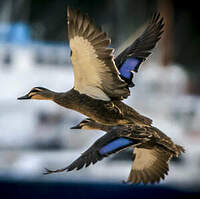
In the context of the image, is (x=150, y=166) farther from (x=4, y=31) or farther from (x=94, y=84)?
(x=4, y=31)

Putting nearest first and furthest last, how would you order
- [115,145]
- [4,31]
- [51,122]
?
[115,145] → [4,31] → [51,122]

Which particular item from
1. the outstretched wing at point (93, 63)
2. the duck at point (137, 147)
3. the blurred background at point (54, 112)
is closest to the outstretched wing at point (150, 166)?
the duck at point (137, 147)

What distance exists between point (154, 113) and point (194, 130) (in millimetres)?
809

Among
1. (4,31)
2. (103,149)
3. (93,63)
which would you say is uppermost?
(4,31)

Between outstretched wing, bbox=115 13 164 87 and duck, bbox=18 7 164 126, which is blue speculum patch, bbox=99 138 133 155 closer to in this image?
duck, bbox=18 7 164 126

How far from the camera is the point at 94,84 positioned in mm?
704

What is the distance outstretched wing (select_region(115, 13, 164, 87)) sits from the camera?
77 cm

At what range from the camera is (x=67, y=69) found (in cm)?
334

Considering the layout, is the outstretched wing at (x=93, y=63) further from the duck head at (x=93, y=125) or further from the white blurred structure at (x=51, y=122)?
the white blurred structure at (x=51, y=122)

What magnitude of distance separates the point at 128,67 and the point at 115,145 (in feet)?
0.59

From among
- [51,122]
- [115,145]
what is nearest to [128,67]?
[115,145]

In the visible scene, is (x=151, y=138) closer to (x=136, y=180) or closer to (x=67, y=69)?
(x=136, y=180)

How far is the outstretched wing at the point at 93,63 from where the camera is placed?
0.66m

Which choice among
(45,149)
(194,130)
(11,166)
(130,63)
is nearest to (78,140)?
(45,149)
